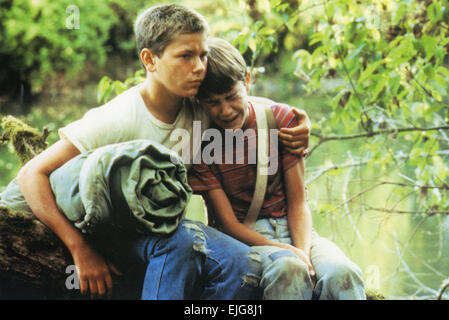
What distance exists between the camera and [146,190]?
5.07ft

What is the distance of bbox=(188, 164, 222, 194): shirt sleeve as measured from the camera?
1.93 meters

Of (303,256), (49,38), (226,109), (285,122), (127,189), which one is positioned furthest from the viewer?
(49,38)

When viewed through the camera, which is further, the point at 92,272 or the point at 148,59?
the point at 148,59

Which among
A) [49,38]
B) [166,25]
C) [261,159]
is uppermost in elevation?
[49,38]

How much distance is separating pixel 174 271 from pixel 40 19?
45.0ft

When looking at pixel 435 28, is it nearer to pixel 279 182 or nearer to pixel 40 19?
pixel 279 182

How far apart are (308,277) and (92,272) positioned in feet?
2.20

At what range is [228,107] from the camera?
6.35ft

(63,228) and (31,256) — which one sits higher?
(63,228)

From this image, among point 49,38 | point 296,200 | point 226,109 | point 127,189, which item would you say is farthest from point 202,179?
point 49,38

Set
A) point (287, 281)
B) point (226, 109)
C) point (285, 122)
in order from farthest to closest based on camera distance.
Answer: point (285, 122) → point (226, 109) → point (287, 281)

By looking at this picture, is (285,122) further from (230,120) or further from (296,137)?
(230,120)
